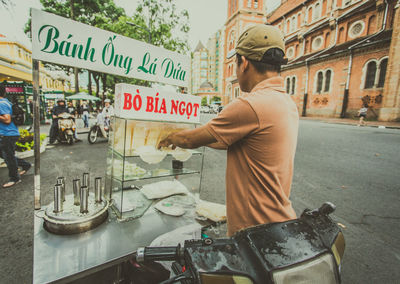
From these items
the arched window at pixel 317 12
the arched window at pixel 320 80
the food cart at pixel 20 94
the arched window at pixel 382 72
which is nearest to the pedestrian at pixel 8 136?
the food cart at pixel 20 94

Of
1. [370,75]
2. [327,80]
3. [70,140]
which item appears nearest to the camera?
[70,140]

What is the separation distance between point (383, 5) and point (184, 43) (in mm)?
20461

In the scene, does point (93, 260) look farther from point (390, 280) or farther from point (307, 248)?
point (390, 280)

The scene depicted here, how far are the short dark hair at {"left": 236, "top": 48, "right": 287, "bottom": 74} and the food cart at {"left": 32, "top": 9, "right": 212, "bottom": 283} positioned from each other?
3.24 ft

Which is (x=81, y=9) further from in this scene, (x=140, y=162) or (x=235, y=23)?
(x=235, y=23)

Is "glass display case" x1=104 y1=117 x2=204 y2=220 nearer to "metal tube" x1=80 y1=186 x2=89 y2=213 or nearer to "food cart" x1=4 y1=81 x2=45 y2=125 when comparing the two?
"metal tube" x1=80 y1=186 x2=89 y2=213

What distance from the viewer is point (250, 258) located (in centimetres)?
70

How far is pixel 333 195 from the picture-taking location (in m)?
4.09

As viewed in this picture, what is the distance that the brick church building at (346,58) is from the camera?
17.5 meters

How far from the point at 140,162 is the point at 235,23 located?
47725mm

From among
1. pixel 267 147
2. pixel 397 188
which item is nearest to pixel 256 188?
pixel 267 147

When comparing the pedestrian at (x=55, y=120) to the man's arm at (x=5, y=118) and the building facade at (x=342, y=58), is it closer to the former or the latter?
the man's arm at (x=5, y=118)

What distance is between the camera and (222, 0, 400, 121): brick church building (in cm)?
1752

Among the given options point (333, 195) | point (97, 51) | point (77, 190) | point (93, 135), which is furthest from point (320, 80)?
point (77, 190)
